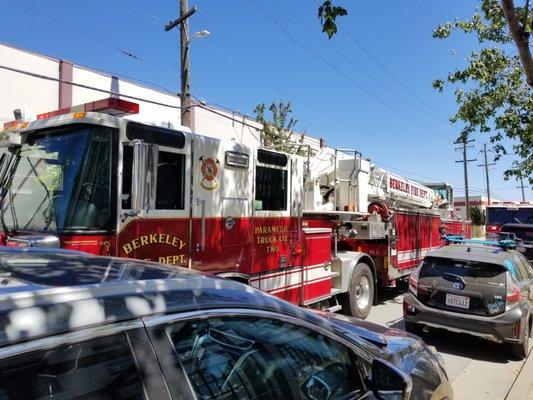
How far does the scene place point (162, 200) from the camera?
201 inches

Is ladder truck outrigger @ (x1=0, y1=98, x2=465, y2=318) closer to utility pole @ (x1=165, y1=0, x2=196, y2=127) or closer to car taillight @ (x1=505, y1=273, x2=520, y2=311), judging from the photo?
car taillight @ (x1=505, y1=273, x2=520, y2=311)

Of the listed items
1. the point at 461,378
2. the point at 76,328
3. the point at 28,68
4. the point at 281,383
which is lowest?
the point at 461,378

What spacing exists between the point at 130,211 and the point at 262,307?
285 cm

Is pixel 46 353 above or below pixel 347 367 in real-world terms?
above

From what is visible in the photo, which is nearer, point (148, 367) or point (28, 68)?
point (148, 367)

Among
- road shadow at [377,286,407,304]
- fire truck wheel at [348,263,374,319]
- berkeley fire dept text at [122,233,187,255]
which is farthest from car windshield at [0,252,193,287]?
road shadow at [377,286,407,304]

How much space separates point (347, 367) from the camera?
2.47m

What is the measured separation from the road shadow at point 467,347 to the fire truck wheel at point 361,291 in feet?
4.26

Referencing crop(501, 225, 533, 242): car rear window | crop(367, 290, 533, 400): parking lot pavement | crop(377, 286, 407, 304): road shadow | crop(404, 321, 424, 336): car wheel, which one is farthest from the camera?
crop(501, 225, 533, 242): car rear window

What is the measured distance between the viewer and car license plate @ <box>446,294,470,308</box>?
7.17 metres

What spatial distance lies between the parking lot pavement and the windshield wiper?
207 inches

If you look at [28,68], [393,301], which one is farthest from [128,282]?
[28,68]

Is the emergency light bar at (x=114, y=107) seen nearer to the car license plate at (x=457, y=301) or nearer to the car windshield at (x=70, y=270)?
the car windshield at (x=70, y=270)

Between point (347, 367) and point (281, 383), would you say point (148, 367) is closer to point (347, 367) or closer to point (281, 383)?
point (281, 383)
